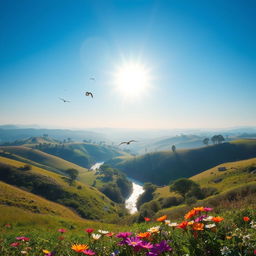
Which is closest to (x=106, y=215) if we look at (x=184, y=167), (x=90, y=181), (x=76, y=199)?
(x=76, y=199)

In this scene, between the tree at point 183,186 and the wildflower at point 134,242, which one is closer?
the wildflower at point 134,242

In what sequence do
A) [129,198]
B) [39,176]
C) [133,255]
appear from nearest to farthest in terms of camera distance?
[133,255], [39,176], [129,198]

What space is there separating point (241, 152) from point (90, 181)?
157590 mm

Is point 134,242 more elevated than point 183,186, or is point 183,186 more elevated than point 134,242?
point 134,242

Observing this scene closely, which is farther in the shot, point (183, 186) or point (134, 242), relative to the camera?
point (183, 186)

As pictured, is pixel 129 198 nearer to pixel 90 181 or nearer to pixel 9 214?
pixel 90 181

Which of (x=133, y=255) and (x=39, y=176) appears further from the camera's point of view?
(x=39, y=176)

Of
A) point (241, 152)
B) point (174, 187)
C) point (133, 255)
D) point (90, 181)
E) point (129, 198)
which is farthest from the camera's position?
point (241, 152)

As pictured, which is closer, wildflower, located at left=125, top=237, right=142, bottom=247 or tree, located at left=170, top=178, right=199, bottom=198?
wildflower, located at left=125, top=237, right=142, bottom=247

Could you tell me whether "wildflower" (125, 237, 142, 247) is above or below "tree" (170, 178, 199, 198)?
above

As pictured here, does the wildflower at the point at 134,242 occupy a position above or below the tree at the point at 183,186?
above

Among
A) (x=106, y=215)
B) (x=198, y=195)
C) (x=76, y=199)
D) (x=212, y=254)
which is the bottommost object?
(x=106, y=215)

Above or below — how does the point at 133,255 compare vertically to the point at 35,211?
above

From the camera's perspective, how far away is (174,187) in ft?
266
